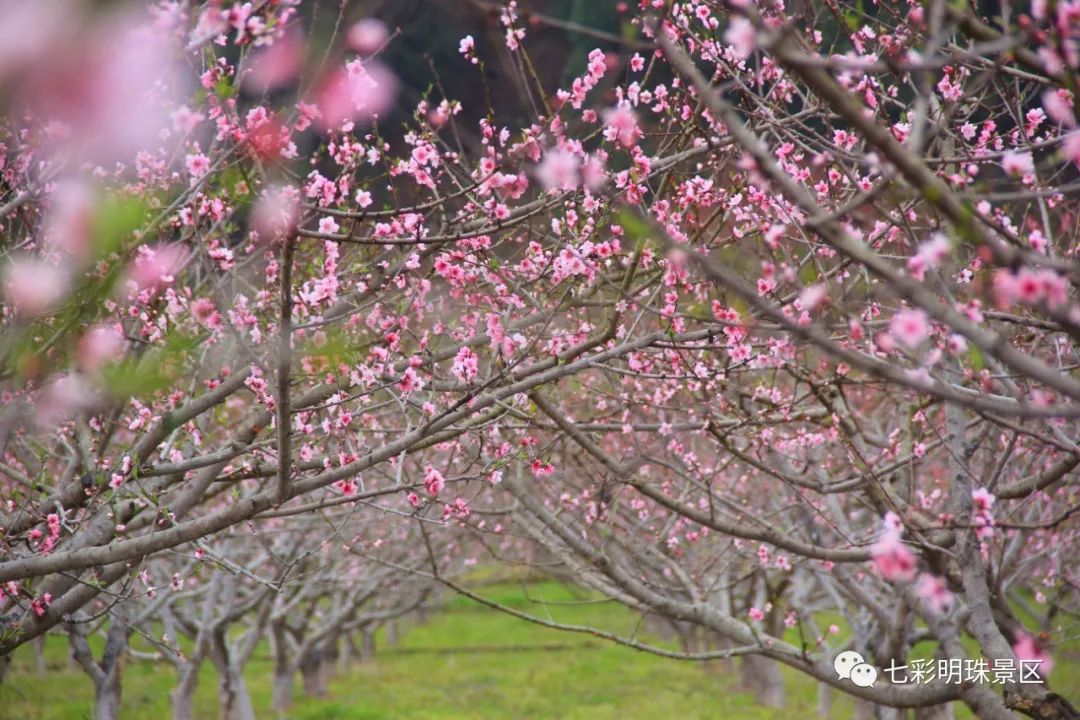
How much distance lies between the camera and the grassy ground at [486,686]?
17.3 m

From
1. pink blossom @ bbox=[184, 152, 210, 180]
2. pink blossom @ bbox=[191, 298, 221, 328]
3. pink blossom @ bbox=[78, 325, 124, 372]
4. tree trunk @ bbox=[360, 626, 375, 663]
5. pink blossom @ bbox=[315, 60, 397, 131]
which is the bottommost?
pink blossom @ bbox=[78, 325, 124, 372]

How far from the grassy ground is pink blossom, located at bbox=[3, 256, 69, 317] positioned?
9.38 metres

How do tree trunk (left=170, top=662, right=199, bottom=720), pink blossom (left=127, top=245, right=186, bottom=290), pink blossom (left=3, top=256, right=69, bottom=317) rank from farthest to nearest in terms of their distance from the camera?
tree trunk (left=170, top=662, right=199, bottom=720), pink blossom (left=127, top=245, right=186, bottom=290), pink blossom (left=3, top=256, right=69, bottom=317)

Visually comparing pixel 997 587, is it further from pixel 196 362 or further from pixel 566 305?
pixel 196 362

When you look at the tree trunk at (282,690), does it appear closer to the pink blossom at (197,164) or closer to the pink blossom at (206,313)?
the pink blossom at (197,164)

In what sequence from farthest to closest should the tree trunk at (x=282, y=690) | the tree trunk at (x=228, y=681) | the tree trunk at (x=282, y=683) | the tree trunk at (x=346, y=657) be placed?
the tree trunk at (x=346, y=657) → the tree trunk at (x=282, y=690) → the tree trunk at (x=282, y=683) → the tree trunk at (x=228, y=681)

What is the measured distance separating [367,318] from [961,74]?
3724 mm

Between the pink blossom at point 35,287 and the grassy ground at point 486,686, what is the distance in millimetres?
9383

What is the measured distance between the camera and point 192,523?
4480mm

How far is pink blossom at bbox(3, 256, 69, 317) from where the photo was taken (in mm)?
2885

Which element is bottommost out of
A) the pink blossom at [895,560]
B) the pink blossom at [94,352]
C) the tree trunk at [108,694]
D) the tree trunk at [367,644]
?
the tree trunk at [108,694]

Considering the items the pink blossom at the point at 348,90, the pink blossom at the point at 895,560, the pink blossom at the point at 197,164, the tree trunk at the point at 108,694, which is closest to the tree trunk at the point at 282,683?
the tree trunk at the point at 108,694

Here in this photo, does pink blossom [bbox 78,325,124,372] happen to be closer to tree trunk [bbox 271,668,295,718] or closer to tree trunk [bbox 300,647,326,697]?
tree trunk [bbox 271,668,295,718]

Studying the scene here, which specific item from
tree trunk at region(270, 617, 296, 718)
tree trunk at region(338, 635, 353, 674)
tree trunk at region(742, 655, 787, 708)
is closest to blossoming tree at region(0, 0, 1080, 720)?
tree trunk at region(742, 655, 787, 708)
